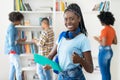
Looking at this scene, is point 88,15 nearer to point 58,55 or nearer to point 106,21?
point 106,21

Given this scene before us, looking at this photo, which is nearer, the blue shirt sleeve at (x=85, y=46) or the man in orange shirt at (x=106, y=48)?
the blue shirt sleeve at (x=85, y=46)

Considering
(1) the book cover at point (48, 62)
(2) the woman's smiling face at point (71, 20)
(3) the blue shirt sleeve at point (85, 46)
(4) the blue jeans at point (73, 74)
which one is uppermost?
(2) the woman's smiling face at point (71, 20)

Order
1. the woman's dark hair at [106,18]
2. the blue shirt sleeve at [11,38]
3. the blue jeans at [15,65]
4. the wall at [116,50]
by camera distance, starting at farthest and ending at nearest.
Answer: the wall at [116,50] → the woman's dark hair at [106,18] → the blue jeans at [15,65] → the blue shirt sleeve at [11,38]

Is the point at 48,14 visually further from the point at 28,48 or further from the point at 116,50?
the point at 116,50

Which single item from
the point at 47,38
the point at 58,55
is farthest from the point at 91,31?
the point at 58,55

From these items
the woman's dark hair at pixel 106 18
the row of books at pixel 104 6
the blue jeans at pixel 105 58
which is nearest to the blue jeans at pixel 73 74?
the blue jeans at pixel 105 58

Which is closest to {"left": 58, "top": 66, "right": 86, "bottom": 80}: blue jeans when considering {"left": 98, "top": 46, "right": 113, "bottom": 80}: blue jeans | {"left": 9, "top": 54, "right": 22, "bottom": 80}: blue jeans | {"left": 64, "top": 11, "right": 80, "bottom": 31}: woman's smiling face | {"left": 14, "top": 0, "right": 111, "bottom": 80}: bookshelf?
{"left": 64, "top": 11, "right": 80, "bottom": 31}: woman's smiling face

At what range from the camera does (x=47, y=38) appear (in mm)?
4137

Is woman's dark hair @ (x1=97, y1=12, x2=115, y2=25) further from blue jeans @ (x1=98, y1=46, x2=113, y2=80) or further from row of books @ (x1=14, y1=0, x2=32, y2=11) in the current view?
row of books @ (x1=14, y1=0, x2=32, y2=11)

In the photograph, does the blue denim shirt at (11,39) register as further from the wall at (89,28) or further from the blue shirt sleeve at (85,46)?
the blue shirt sleeve at (85,46)

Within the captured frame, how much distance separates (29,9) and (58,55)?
340cm

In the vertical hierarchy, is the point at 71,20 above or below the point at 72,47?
above

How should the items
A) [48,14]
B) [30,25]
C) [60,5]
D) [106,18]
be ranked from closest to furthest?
[106,18] → [60,5] → [30,25] → [48,14]

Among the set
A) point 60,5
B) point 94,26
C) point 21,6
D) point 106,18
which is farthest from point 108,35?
point 21,6
